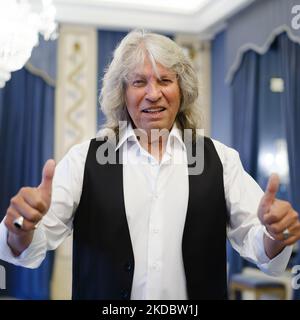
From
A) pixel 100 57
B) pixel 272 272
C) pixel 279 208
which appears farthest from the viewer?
pixel 100 57

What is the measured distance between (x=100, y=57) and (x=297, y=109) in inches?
65.2

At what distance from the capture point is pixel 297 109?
101 inches

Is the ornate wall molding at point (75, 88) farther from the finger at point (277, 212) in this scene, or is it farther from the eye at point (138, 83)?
the finger at point (277, 212)

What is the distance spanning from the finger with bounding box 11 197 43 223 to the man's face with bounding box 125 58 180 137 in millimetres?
353

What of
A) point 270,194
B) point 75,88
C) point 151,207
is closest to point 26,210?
point 151,207

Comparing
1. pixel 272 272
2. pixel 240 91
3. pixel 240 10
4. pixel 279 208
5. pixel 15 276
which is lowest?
pixel 15 276

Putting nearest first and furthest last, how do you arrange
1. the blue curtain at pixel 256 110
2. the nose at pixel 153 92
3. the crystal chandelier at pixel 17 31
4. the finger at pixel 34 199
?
the finger at pixel 34 199, the nose at pixel 153 92, the crystal chandelier at pixel 17 31, the blue curtain at pixel 256 110

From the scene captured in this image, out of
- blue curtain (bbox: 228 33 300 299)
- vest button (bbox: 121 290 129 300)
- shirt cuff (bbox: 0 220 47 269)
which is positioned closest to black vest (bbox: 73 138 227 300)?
vest button (bbox: 121 290 129 300)

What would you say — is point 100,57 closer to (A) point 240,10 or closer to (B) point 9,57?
(A) point 240,10

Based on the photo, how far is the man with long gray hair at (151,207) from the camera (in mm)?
891

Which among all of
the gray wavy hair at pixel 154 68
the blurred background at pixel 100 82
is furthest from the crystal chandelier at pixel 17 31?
the gray wavy hair at pixel 154 68

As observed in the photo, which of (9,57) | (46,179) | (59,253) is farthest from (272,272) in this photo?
(59,253)

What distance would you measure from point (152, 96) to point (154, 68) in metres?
0.06

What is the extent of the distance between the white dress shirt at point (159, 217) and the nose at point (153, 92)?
0.45 feet
